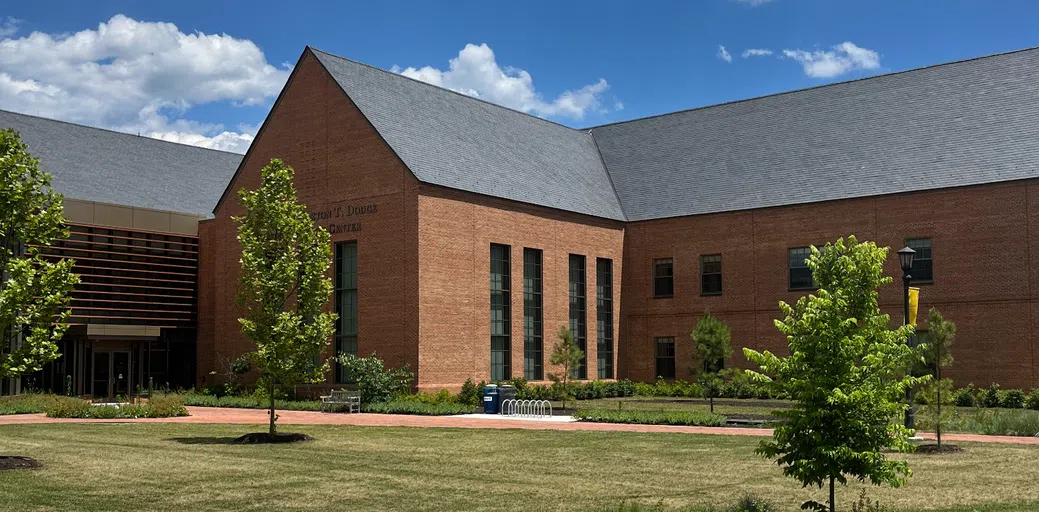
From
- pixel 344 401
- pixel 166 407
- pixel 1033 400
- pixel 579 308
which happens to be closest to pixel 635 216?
pixel 579 308

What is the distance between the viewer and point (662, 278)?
163 feet

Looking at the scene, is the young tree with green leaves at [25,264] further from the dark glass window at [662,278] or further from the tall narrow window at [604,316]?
the dark glass window at [662,278]

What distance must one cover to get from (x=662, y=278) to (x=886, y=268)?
10531mm

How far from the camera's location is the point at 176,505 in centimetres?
1422

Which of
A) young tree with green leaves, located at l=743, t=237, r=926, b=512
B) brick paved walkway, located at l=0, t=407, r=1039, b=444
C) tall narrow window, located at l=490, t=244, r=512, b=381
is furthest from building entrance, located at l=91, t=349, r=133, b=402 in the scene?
young tree with green leaves, located at l=743, t=237, r=926, b=512

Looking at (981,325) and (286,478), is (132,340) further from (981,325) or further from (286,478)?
(981,325)

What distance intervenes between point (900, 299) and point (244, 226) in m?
28.0

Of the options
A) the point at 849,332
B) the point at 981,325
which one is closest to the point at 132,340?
the point at 981,325

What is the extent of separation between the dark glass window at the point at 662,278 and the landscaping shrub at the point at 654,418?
17.7 m

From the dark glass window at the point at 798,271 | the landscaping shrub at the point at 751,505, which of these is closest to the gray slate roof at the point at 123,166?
the dark glass window at the point at 798,271

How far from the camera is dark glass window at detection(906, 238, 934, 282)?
4184cm

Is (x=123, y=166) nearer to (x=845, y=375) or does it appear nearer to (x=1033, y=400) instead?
(x=1033, y=400)

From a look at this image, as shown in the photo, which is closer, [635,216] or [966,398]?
[966,398]

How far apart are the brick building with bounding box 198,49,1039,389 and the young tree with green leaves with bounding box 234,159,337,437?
14.5 m
